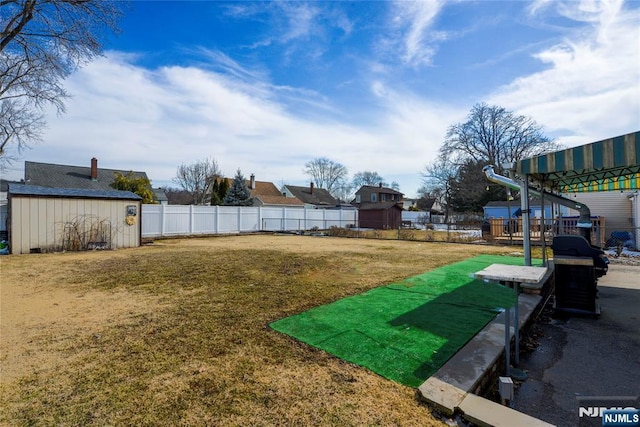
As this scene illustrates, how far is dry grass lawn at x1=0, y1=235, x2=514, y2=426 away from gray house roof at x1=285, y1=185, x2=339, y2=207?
3635 centimetres

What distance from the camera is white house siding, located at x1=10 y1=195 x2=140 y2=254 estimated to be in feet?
33.3

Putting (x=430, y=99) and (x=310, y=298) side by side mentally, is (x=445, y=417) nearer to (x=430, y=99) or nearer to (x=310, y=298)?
(x=310, y=298)

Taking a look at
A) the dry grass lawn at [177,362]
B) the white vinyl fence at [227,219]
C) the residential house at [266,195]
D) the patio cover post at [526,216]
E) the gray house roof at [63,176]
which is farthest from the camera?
the residential house at [266,195]

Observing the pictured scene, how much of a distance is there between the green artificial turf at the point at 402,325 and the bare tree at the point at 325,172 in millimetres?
50332

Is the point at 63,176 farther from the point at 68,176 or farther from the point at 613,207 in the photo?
the point at 613,207

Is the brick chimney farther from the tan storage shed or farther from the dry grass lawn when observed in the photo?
the dry grass lawn

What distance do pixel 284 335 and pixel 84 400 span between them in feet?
5.68

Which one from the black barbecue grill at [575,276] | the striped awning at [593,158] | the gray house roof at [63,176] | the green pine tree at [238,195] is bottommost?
the black barbecue grill at [575,276]

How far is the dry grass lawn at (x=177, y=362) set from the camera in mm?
1993

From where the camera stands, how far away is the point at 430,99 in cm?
1092

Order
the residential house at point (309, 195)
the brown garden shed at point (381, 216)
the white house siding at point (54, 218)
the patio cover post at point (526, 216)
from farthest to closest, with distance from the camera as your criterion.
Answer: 1. the residential house at point (309, 195)
2. the brown garden shed at point (381, 216)
3. the white house siding at point (54, 218)
4. the patio cover post at point (526, 216)

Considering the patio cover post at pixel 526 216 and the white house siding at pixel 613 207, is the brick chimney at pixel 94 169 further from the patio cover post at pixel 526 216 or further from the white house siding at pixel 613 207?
the white house siding at pixel 613 207

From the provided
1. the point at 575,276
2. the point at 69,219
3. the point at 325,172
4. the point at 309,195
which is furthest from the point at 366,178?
the point at 575,276

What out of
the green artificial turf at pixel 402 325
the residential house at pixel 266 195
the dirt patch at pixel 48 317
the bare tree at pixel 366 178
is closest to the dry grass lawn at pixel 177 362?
the dirt patch at pixel 48 317
